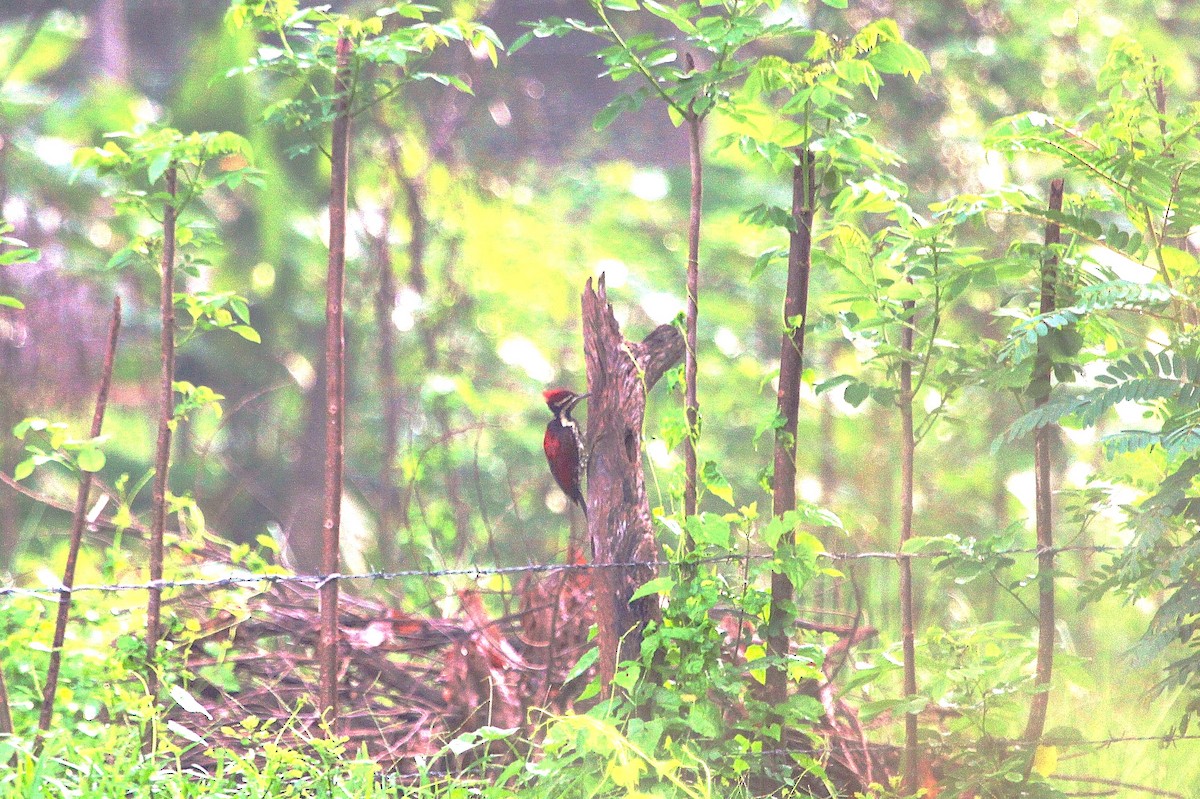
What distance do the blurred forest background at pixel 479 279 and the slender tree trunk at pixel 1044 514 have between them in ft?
8.74

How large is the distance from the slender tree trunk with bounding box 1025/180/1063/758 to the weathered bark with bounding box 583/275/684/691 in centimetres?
73

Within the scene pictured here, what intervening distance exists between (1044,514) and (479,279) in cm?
479

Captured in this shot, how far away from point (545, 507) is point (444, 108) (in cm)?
226

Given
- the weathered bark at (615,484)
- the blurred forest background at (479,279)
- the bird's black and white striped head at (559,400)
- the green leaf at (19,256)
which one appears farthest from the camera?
the blurred forest background at (479,279)

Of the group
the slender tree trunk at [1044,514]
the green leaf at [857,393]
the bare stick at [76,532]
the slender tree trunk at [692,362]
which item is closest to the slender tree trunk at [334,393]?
the bare stick at [76,532]

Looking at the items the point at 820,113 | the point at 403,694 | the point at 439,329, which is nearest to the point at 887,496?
the point at 439,329

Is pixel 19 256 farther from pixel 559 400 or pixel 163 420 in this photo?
pixel 559 400

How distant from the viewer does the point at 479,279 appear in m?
6.69

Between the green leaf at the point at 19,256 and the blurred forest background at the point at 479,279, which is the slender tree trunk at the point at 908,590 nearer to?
the green leaf at the point at 19,256

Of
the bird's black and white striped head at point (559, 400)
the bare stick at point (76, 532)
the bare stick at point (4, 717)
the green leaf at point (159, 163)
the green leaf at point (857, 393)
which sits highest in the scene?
the green leaf at point (159, 163)

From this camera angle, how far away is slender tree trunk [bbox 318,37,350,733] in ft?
7.25

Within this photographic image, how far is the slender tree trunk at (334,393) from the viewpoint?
2211mm

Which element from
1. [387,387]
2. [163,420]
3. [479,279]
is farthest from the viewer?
[479,279]

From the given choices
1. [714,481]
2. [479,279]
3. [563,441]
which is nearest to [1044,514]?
[714,481]
